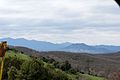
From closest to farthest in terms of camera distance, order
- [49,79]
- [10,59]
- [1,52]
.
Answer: [1,52] < [49,79] < [10,59]

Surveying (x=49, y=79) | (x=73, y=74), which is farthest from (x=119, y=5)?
(x=73, y=74)

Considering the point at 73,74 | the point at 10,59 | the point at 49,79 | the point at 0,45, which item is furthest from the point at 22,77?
the point at 0,45

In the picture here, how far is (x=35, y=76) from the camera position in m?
117

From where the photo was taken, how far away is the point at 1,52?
42.3ft

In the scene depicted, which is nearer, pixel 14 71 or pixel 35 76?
pixel 35 76

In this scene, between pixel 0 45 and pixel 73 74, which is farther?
pixel 73 74

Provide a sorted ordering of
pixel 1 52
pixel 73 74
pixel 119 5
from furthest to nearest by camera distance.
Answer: pixel 73 74 < pixel 1 52 < pixel 119 5

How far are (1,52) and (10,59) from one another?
6325 inches

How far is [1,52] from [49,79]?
371 ft

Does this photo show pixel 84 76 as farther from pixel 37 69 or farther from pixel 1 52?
pixel 1 52

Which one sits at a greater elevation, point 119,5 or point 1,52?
point 119,5

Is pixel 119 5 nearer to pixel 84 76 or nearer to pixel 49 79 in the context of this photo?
pixel 49 79

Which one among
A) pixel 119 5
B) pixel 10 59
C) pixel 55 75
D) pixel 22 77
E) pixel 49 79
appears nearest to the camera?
pixel 119 5

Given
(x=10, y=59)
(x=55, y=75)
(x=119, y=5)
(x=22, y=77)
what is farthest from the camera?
(x=10, y=59)
